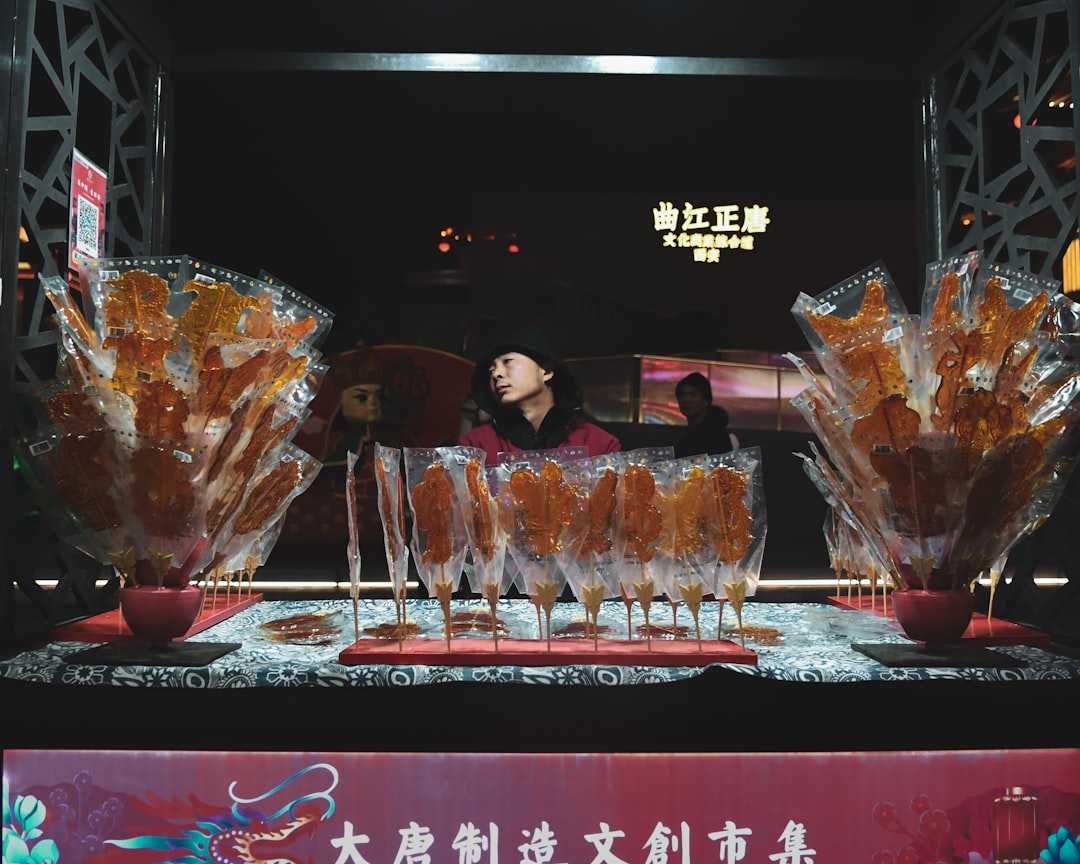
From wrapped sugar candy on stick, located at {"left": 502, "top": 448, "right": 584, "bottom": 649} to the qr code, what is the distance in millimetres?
1508

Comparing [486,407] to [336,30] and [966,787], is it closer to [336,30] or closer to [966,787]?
[336,30]

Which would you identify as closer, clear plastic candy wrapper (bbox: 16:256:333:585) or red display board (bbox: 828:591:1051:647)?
clear plastic candy wrapper (bbox: 16:256:333:585)

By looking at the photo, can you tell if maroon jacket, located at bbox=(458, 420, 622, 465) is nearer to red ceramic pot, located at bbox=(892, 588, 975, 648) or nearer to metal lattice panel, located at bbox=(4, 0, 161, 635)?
metal lattice panel, located at bbox=(4, 0, 161, 635)

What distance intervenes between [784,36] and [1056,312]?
1.57 m

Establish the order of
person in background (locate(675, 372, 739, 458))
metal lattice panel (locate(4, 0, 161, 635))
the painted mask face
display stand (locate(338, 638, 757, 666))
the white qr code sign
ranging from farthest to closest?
the painted mask face
person in background (locate(675, 372, 739, 458))
the white qr code sign
metal lattice panel (locate(4, 0, 161, 635))
display stand (locate(338, 638, 757, 666))

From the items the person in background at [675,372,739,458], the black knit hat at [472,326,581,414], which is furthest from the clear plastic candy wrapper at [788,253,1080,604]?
the person in background at [675,372,739,458]

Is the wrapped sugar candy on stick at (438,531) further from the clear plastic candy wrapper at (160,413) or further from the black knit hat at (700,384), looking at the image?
the black knit hat at (700,384)

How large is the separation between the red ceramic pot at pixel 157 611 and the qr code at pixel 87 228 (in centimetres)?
115

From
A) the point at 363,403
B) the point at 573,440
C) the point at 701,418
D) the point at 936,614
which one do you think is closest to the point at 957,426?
the point at 936,614

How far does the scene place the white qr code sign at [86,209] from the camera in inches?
85.9

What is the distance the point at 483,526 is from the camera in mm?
1449

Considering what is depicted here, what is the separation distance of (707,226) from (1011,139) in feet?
4.95

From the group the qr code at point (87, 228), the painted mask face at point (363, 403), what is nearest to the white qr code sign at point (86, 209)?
the qr code at point (87, 228)

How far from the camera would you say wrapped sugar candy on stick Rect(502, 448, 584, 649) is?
1.42 m
